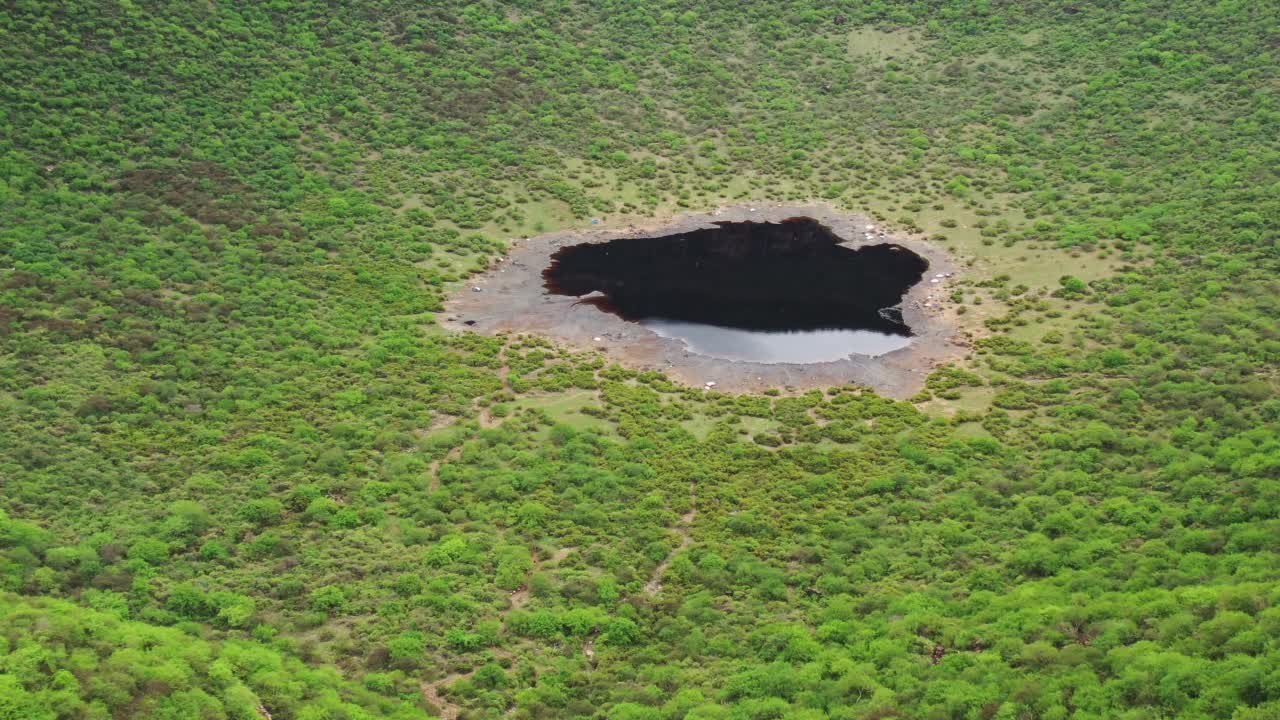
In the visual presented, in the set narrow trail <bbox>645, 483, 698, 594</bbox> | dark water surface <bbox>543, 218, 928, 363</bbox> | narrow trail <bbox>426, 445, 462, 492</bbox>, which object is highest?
dark water surface <bbox>543, 218, 928, 363</bbox>

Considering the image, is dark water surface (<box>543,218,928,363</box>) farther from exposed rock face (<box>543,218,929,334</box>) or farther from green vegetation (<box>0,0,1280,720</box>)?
green vegetation (<box>0,0,1280,720</box>)

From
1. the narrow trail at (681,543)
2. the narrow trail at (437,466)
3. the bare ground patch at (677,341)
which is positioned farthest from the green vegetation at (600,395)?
the bare ground patch at (677,341)

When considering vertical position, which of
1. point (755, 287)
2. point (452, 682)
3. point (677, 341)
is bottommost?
point (452, 682)

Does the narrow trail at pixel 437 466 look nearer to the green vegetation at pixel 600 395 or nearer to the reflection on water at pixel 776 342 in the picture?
the green vegetation at pixel 600 395

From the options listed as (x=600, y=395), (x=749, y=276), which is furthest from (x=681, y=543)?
(x=749, y=276)

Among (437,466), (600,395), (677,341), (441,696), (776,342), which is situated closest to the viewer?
(441,696)

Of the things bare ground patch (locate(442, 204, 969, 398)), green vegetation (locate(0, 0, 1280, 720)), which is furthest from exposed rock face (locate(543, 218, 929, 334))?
green vegetation (locate(0, 0, 1280, 720))

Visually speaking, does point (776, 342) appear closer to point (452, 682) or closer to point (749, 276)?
point (749, 276)

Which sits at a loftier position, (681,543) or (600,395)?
(600,395)
